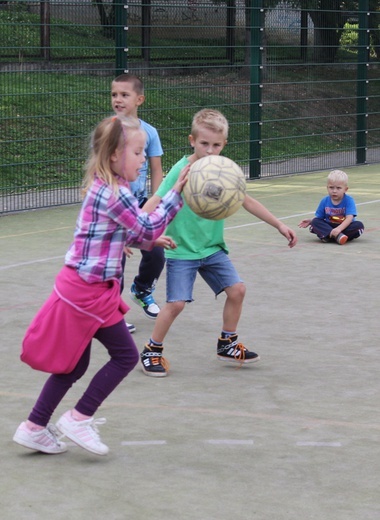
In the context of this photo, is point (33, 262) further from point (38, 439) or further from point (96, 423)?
point (38, 439)

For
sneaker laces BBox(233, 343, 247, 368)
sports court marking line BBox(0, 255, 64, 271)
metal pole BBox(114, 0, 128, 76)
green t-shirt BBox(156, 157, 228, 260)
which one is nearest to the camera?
green t-shirt BBox(156, 157, 228, 260)

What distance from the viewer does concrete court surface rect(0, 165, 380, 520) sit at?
13.3ft

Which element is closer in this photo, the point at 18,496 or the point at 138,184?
the point at 18,496

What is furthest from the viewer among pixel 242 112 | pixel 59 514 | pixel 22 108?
pixel 242 112

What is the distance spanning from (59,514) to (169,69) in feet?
40.3

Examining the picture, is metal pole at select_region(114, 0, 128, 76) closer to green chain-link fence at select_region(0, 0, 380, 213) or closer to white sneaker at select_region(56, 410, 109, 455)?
green chain-link fence at select_region(0, 0, 380, 213)

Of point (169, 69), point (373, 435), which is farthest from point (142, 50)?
point (373, 435)

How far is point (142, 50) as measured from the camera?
1483 centimetres

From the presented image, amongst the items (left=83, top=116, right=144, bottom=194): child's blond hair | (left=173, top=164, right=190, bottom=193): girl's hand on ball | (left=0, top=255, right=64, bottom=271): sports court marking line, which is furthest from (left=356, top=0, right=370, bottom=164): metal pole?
(left=83, top=116, right=144, bottom=194): child's blond hair

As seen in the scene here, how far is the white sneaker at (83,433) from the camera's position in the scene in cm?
445

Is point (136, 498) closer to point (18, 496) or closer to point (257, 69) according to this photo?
point (18, 496)

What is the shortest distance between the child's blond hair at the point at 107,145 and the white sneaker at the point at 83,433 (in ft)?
3.23

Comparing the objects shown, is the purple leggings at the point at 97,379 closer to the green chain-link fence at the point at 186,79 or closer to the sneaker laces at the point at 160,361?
the sneaker laces at the point at 160,361

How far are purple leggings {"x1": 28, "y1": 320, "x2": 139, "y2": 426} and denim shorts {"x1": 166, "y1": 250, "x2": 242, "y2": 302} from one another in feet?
4.40
